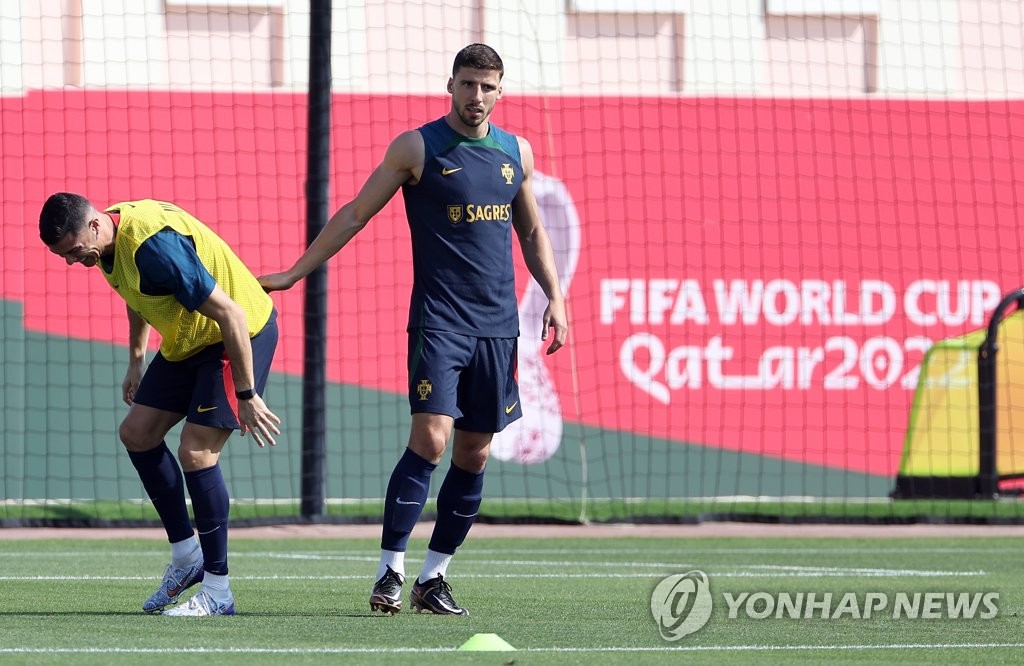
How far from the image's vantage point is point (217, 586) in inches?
250

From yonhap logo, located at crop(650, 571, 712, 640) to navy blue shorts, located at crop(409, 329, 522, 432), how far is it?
3.21 ft

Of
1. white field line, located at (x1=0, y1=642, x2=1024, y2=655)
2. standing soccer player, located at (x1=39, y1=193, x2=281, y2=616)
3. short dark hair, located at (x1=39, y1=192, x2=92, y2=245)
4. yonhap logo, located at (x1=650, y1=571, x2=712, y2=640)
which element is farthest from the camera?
yonhap logo, located at (x1=650, y1=571, x2=712, y2=640)

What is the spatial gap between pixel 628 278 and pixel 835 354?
1.79 metres

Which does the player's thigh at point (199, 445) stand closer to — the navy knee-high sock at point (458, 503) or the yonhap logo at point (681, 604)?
the navy knee-high sock at point (458, 503)

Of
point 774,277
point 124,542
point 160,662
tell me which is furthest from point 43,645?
point 774,277

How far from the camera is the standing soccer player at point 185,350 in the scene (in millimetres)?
5906

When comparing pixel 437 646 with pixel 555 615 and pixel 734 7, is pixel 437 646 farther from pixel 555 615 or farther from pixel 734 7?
pixel 734 7

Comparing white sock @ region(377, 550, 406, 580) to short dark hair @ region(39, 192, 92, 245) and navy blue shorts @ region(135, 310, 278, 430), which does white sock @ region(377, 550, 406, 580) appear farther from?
short dark hair @ region(39, 192, 92, 245)

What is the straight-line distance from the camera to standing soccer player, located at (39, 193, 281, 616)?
591 cm

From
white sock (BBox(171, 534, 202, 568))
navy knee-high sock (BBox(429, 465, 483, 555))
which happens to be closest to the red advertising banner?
navy knee-high sock (BBox(429, 465, 483, 555))

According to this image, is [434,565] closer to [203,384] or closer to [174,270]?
[203,384]

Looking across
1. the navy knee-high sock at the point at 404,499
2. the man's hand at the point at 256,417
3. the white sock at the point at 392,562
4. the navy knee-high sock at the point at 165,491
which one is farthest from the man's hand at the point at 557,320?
the navy knee-high sock at the point at 165,491

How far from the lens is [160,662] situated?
16.1 feet

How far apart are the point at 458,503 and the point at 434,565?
0.28 meters
